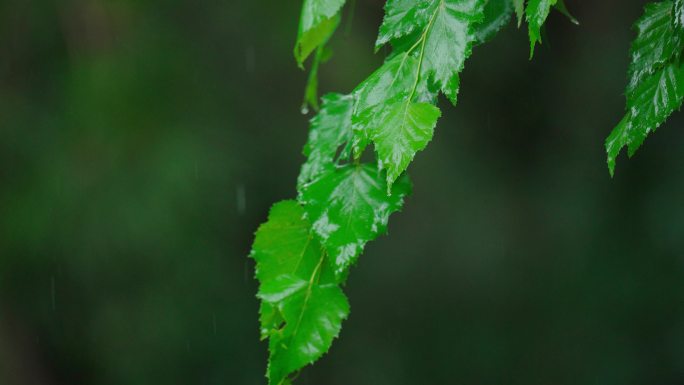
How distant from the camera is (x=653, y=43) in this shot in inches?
20.6

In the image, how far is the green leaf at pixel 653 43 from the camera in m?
0.51

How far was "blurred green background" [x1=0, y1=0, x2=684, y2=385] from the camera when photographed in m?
3.11

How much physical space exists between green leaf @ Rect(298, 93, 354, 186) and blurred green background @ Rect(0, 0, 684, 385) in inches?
96.9

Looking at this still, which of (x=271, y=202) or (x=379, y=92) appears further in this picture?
(x=271, y=202)

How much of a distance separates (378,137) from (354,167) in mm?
95

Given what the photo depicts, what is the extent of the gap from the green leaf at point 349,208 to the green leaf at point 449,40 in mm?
88

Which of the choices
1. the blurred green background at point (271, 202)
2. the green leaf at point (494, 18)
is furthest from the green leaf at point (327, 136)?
the blurred green background at point (271, 202)

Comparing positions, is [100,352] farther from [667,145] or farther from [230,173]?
[667,145]

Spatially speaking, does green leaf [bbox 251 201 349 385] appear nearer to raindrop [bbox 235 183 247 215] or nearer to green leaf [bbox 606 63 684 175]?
green leaf [bbox 606 63 684 175]

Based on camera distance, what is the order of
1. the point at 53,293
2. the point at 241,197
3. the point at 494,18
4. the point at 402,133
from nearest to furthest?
the point at 402,133, the point at 494,18, the point at 53,293, the point at 241,197

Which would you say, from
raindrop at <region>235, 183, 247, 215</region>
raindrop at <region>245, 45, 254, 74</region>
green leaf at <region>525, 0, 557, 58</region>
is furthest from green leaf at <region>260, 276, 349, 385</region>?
raindrop at <region>245, 45, 254, 74</region>

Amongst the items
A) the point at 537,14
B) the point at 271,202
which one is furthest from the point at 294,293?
the point at 271,202

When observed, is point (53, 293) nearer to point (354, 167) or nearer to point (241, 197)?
point (241, 197)

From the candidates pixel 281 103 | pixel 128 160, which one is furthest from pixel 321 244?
pixel 281 103
